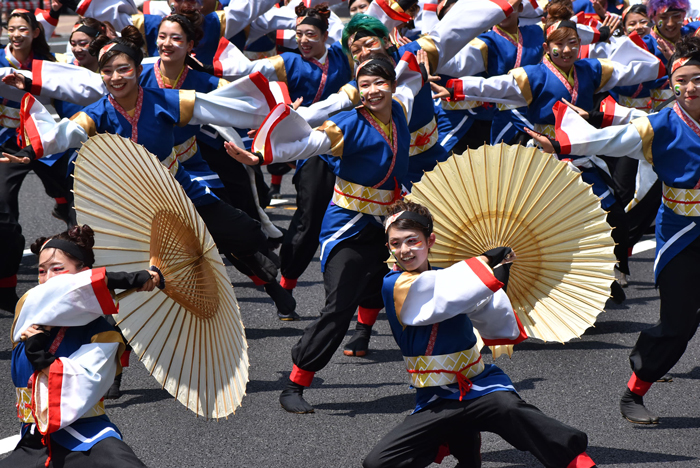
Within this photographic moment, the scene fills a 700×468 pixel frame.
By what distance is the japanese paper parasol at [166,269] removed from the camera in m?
2.89

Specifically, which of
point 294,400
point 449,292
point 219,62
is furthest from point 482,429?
point 219,62

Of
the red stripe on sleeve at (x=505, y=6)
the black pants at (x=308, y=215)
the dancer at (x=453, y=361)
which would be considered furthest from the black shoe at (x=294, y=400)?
the red stripe on sleeve at (x=505, y=6)

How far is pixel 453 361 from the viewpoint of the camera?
115 inches

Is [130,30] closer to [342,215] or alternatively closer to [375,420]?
[342,215]

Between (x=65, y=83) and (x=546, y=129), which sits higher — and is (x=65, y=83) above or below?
above

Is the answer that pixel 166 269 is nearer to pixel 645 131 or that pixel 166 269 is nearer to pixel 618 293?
pixel 645 131

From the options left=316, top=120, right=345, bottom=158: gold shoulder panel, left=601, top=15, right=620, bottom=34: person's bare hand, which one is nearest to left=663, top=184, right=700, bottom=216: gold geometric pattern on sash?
left=316, top=120, right=345, bottom=158: gold shoulder panel

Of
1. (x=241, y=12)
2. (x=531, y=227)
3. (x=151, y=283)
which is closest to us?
(x=151, y=283)

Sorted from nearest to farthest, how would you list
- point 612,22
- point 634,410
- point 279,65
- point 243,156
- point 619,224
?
point 243,156 → point 634,410 → point 619,224 → point 279,65 → point 612,22

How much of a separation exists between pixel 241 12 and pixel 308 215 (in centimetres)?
203

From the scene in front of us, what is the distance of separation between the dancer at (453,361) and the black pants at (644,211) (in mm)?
2834

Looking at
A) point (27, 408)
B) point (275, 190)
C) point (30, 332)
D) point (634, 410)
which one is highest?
point (30, 332)

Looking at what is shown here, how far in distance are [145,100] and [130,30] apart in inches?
21.8

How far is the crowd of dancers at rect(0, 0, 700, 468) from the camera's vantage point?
9.03 ft
